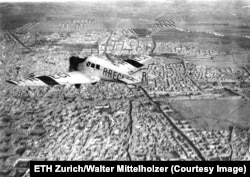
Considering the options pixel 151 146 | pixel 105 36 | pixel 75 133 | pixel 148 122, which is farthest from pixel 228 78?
pixel 105 36

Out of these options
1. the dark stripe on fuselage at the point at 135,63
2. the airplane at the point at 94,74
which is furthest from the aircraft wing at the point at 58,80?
the dark stripe on fuselage at the point at 135,63

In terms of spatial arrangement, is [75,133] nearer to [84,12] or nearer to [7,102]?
[7,102]

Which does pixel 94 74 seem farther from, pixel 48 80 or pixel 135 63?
pixel 135 63
